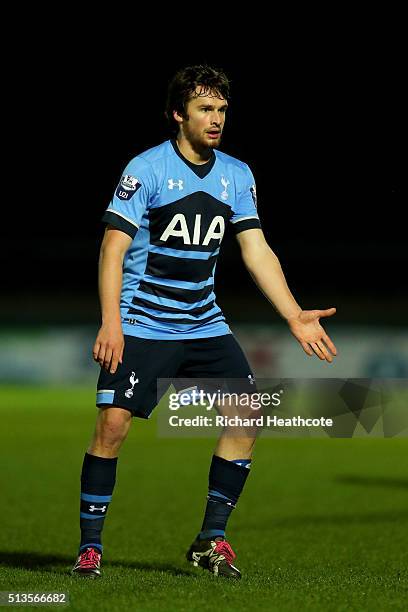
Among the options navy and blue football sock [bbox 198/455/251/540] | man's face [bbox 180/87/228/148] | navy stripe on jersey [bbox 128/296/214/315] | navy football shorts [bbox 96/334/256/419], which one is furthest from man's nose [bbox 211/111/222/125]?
navy and blue football sock [bbox 198/455/251/540]

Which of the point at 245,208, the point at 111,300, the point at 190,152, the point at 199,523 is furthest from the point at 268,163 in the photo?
the point at 111,300

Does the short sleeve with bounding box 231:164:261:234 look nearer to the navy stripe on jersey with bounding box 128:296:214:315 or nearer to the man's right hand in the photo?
the navy stripe on jersey with bounding box 128:296:214:315

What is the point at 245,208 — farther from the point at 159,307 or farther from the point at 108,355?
the point at 108,355

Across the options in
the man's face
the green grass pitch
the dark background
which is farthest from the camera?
the dark background

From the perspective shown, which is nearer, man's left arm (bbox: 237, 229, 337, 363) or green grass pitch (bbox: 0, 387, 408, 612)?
green grass pitch (bbox: 0, 387, 408, 612)

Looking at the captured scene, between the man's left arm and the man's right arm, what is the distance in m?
0.59

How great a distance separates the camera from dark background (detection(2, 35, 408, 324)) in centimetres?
2202

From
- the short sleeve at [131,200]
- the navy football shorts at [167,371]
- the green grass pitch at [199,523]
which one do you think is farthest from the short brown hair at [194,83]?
the green grass pitch at [199,523]

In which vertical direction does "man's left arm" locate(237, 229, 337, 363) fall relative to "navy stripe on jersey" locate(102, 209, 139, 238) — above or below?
below

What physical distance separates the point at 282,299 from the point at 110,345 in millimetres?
771

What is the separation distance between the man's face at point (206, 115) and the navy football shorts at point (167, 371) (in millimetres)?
778

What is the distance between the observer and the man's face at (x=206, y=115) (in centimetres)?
426

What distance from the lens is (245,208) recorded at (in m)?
4.51

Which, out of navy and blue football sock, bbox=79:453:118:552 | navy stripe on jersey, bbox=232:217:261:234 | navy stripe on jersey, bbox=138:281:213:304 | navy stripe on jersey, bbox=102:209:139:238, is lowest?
navy and blue football sock, bbox=79:453:118:552
